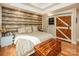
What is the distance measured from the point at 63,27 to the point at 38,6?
750 mm

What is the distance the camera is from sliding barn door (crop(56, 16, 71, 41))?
60.1 inches

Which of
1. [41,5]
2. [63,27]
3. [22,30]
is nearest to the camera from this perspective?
[41,5]

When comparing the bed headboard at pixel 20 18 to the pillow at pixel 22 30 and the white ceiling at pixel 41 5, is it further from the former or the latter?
the white ceiling at pixel 41 5

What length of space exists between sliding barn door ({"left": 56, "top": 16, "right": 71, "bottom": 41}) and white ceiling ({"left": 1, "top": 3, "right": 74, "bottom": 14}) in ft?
0.75

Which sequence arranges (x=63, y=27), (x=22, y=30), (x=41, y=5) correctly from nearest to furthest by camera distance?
1. (x=41, y=5)
2. (x=22, y=30)
3. (x=63, y=27)

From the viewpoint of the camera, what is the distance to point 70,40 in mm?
1733

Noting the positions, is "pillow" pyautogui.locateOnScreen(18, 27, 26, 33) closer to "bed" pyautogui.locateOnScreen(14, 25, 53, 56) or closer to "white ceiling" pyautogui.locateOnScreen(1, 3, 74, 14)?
"bed" pyautogui.locateOnScreen(14, 25, 53, 56)

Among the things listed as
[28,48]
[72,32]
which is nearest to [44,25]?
[28,48]

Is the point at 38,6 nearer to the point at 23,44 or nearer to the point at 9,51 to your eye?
the point at 23,44

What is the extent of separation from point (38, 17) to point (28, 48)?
56 cm

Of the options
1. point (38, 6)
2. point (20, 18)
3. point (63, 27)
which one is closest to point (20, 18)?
point (20, 18)

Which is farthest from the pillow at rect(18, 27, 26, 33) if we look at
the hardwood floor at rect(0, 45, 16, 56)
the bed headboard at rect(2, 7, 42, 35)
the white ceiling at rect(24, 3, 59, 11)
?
the white ceiling at rect(24, 3, 59, 11)

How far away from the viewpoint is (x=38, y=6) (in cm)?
130

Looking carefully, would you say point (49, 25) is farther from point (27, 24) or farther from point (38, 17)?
point (27, 24)
